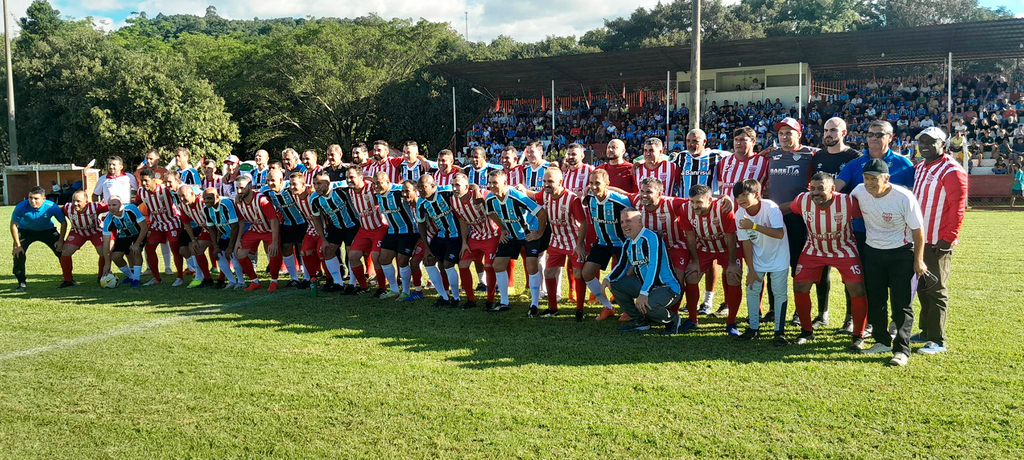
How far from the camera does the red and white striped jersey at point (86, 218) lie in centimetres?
1022

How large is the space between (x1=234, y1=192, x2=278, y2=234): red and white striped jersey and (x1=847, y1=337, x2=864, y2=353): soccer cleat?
6.93m

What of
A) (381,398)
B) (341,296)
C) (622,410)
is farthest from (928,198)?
(341,296)

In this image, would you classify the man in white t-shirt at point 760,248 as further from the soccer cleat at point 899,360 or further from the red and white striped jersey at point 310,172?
the red and white striped jersey at point 310,172

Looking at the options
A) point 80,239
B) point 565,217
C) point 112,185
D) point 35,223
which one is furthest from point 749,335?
point 112,185

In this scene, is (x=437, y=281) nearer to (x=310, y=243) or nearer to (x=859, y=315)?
(x=310, y=243)

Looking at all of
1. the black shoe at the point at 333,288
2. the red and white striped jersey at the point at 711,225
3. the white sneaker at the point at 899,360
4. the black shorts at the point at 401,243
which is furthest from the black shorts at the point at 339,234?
the white sneaker at the point at 899,360

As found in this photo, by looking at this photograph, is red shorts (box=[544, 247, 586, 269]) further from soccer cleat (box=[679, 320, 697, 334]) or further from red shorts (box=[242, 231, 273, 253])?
red shorts (box=[242, 231, 273, 253])

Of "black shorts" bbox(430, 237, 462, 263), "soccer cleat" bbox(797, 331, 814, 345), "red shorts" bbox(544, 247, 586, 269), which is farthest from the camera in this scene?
"black shorts" bbox(430, 237, 462, 263)

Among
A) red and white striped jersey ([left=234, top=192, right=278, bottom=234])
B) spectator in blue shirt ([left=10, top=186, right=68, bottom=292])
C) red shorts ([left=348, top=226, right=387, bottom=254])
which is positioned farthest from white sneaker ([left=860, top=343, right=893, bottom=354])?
spectator in blue shirt ([left=10, top=186, right=68, bottom=292])

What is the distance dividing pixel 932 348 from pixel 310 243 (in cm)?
705

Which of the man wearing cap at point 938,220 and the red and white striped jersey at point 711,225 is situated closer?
the man wearing cap at point 938,220

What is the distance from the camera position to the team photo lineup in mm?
5745

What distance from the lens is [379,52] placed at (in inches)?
1646

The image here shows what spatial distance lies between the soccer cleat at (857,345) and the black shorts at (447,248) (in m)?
4.13
